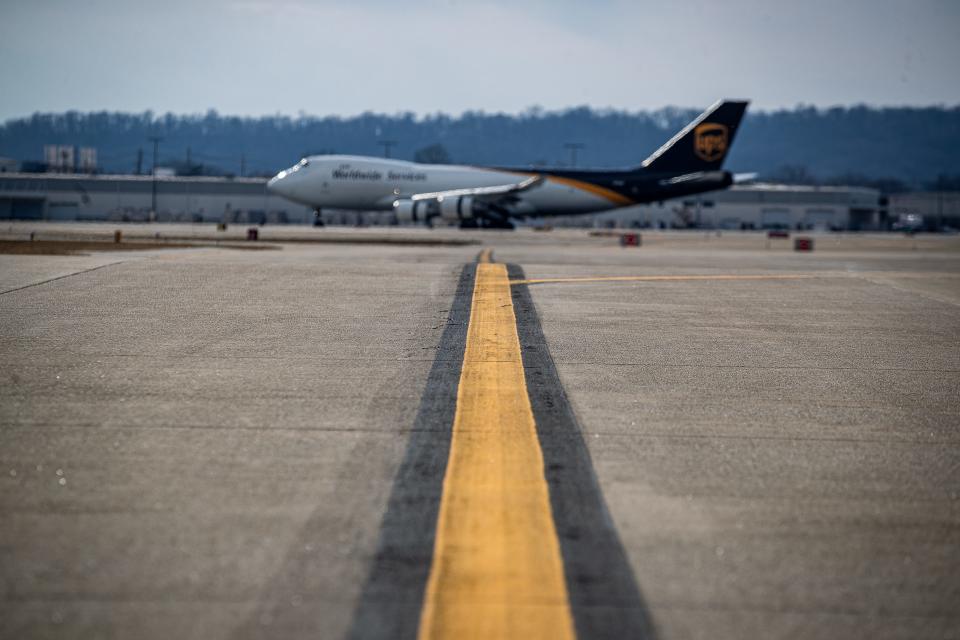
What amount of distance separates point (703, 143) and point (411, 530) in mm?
48664

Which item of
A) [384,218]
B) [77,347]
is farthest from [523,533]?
[384,218]

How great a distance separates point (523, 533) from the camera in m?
3.41

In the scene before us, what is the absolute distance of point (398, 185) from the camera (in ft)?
163

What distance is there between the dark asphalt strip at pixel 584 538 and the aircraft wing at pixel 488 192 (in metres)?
41.7

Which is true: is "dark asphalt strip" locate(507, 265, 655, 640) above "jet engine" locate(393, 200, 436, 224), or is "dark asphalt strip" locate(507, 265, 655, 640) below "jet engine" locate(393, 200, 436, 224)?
below

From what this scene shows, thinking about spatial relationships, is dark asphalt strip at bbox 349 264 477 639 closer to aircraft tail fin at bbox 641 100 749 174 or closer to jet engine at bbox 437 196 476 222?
jet engine at bbox 437 196 476 222

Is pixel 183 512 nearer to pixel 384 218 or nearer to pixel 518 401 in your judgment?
pixel 518 401

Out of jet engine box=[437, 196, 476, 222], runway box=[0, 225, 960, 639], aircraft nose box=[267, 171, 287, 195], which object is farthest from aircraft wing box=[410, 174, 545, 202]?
runway box=[0, 225, 960, 639]

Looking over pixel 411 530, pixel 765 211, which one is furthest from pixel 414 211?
pixel 765 211

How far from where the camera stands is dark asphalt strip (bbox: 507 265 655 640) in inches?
108

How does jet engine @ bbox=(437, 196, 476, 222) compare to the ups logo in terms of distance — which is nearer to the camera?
jet engine @ bbox=(437, 196, 476, 222)

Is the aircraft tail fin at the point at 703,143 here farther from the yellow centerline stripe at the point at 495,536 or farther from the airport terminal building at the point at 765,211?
the yellow centerline stripe at the point at 495,536

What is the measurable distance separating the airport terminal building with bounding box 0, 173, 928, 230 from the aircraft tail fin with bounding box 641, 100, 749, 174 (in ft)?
122

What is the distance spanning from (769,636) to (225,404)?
11.3 feet
